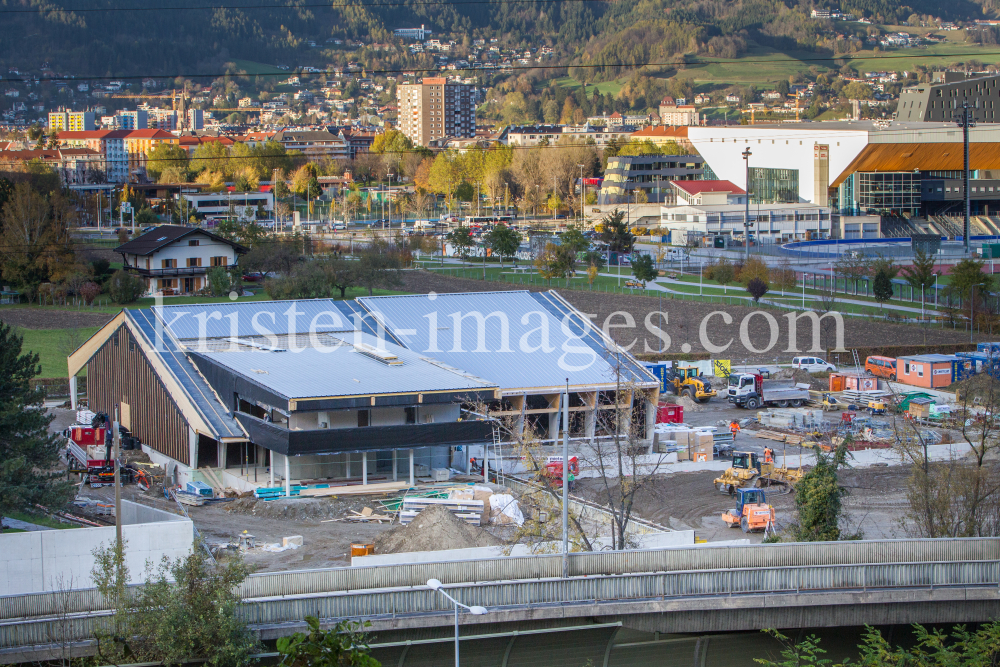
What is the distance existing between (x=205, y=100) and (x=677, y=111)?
79.3 meters

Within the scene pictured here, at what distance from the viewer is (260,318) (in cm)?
2364

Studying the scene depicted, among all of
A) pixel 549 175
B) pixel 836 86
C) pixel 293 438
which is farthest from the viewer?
pixel 836 86

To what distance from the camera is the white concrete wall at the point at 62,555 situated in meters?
12.5

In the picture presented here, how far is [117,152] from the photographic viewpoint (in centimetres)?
10812

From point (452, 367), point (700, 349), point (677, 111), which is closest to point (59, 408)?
point (452, 367)

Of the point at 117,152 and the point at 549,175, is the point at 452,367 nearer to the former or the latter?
the point at 549,175

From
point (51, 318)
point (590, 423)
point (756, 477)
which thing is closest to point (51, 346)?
point (51, 318)

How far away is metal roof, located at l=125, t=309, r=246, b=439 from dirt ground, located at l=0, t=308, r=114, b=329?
13308 millimetres

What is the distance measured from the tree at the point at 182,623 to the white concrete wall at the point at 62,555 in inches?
86.4

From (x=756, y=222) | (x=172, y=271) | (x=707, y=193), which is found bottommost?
(x=172, y=271)

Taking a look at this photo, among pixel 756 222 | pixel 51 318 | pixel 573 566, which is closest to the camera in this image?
pixel 573 566

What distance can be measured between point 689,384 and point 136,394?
1089cm

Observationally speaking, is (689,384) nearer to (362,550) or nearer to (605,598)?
(362,550)

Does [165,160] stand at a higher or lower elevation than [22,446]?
higher
